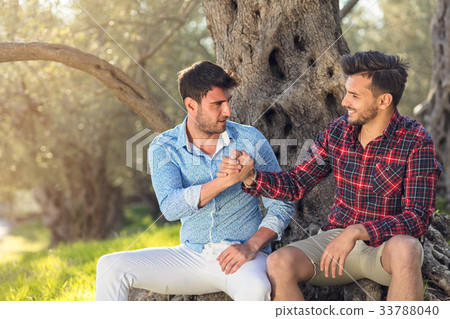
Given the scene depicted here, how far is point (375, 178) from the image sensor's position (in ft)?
11.3

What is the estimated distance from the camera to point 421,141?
3.33 m

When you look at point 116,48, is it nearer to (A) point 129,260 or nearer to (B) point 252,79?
(B) point 252,79

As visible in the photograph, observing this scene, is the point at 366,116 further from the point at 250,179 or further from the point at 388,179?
the point at 250,179

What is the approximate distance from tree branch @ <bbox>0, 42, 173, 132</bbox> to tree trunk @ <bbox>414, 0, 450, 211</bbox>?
6.02 metres

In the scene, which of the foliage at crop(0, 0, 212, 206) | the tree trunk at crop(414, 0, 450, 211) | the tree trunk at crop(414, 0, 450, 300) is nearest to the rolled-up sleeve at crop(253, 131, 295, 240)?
the foliage at crop(0, 0, 212, 206)

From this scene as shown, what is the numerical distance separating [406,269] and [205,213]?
4.86 feet

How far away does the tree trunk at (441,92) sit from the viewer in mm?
9172

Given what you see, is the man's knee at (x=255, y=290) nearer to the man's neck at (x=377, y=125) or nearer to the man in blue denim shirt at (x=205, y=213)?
the man in blue denim shirt at (x=205, y=213)

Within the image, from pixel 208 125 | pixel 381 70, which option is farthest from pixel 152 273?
pixel 381 70

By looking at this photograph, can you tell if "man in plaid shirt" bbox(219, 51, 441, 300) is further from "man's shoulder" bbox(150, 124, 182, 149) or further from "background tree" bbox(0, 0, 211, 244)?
"background tree" bbox(0, 0, 211, 244)

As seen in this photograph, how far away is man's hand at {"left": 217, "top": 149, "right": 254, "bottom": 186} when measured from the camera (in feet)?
11.1

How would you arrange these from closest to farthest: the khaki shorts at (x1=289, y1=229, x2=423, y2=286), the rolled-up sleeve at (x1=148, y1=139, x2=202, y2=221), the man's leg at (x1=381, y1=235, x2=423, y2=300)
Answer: the man's leg at (x1=381, y1=235, x2=423, y2=300) → the khaki shorts at (x1=289, y1=229, x2=423, y2=286) → the rolled-up sleeve at (x1=148, y1=139, x2=202, y2=221)

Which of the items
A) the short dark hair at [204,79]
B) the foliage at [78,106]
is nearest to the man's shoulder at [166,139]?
the short dark hair at [204,79]

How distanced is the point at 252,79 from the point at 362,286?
2.35m
